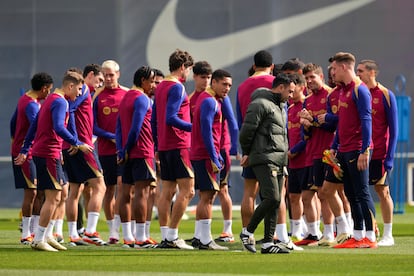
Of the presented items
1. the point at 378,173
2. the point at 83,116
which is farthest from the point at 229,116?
the point at 378,173

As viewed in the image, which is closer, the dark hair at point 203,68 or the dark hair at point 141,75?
the dark hair at point 141,75

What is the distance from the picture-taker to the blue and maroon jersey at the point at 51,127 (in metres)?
15.1

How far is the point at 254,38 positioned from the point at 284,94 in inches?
487

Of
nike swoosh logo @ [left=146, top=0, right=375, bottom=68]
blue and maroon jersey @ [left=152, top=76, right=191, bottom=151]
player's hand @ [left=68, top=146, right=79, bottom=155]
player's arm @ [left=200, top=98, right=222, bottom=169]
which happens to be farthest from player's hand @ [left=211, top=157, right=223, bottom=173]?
nike swoosh logo @ [left=146, top=0, right=375, bottom=68]

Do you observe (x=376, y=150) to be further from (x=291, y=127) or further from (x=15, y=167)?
(x=15, y=167)

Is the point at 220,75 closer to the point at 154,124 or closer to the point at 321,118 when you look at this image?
the point at 154,124

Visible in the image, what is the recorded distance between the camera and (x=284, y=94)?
14.4 meters

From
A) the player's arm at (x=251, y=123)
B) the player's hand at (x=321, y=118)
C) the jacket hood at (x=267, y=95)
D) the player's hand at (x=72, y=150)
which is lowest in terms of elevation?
the player's hand at (x=72, y=150)

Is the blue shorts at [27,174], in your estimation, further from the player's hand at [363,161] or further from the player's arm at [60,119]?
the player's hand at [363,161]

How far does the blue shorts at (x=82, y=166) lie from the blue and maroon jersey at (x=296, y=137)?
2514mm

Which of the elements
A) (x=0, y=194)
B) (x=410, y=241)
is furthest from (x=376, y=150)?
(x=0, y=194)

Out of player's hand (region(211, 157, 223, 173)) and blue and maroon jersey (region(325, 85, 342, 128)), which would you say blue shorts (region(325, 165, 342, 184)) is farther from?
player's hand (region(211, 157, 223, 173))

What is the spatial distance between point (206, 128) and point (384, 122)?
2.40 metres

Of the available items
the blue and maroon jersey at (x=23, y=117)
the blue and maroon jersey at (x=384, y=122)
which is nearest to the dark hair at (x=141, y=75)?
the blue and maroon jersey at (x=23, y=117)
